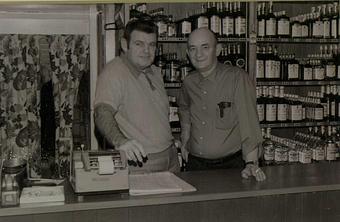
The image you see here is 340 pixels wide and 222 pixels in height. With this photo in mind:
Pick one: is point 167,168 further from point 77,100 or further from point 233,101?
point 77,100

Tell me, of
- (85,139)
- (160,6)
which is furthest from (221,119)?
(85,139)

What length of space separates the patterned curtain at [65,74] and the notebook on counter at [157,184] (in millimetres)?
2571

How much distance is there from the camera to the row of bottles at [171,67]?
4.00m

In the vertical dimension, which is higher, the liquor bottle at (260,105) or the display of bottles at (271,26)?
the display of bottles at (271,26)

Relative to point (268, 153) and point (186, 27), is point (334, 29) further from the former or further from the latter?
point (186, 27)

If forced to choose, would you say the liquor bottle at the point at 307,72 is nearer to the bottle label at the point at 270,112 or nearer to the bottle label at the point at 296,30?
the bottle label at the point at 296,30

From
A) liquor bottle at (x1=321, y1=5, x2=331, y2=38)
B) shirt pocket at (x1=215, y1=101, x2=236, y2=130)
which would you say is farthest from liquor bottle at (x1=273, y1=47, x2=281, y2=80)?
shirt pocket at (x1=215, y1=101, x2=236, y2=130)

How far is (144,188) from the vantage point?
6.79ft

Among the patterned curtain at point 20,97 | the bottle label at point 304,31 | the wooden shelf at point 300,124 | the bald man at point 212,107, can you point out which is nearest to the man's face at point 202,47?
the bald man at point 212,107

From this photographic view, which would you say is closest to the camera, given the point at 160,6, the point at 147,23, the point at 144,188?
the point at 144,188

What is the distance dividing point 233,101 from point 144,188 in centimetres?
111

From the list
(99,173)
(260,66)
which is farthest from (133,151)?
(260,66)

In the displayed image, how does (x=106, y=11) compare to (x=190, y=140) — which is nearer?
(x=190, y=140)

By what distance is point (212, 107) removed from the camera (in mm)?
3068
